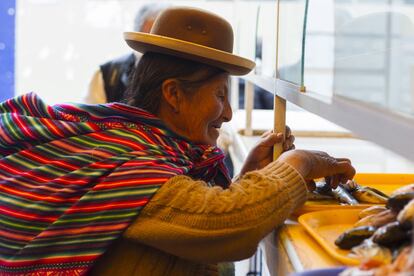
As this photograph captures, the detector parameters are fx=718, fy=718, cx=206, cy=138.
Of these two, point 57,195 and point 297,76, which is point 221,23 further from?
point 57,195

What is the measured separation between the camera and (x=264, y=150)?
1864mm

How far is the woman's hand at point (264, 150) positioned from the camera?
185 cm

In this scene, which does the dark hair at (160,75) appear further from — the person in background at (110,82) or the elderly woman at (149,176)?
the person in background at (110,82)

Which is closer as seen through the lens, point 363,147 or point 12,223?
point 12,223

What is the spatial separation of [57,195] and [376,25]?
0.75 meters

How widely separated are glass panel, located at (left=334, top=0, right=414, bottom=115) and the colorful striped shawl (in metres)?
0.46

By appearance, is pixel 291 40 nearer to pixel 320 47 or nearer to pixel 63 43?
pixel 320 47

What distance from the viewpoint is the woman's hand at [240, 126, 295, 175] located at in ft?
6.08

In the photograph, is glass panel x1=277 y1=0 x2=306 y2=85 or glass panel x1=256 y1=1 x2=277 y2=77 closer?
glass panel x1=277 y1=0 x2=306 y2=85

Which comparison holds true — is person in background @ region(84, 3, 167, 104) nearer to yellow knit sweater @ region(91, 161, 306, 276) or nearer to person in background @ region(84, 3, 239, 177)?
person in background @ region(84, 3, 239, 177)

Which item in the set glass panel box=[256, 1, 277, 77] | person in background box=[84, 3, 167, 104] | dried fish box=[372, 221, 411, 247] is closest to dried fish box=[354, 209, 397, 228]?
dried fish box=[372, 221, 411, 247]

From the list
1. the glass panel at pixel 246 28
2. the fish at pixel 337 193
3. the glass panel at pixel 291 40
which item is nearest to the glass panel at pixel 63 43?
the glass panel at pixel 246 28

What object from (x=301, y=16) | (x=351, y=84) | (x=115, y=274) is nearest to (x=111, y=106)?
(x=115, y=274)

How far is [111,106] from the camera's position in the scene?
161 centimetres
